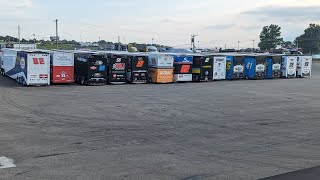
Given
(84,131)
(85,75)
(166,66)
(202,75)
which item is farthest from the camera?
(202,75)

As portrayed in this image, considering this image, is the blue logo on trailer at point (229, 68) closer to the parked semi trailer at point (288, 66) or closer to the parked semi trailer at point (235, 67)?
the parked semi trailer at point (235, 67)

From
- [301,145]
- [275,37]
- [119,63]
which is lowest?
[301,145]

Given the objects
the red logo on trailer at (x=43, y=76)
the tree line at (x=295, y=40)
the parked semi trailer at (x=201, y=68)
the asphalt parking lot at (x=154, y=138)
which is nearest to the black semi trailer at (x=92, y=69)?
the red logo on trailer at (x=43, y=76)

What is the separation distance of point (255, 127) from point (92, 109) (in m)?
7.11

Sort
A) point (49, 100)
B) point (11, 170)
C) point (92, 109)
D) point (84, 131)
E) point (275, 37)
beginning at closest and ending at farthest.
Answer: point (11, 170), point (84, 131), point (92, 109), point (49, 100), point (275, 37)

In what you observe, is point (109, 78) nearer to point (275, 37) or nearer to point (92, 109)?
point (92, 109)

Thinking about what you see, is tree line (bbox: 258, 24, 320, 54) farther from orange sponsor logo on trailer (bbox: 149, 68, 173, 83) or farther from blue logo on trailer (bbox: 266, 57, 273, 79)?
orange sponsor logo on trailer (bbox: 149, 68, 173, 83)

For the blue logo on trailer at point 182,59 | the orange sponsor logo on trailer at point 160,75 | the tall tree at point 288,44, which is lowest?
the orange sponsor logo on trailer at point 160,75

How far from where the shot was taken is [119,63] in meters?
31.4

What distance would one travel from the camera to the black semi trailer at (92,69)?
97.9 feet

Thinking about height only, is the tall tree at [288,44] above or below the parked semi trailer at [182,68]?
above

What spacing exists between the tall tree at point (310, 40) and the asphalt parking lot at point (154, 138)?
148739 millimetres

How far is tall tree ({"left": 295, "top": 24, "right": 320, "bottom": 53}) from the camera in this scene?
160m

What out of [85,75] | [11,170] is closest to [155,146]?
[11,170]
